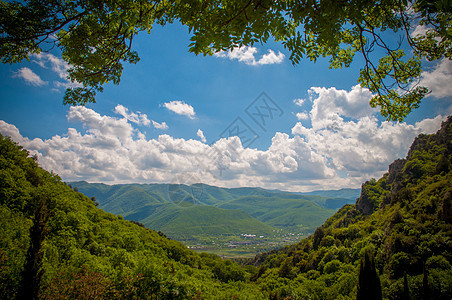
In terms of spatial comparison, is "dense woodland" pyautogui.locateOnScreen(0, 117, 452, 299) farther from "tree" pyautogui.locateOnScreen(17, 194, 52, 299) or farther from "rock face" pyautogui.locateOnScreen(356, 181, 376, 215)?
"rock face" pyautogui.locateOnScreen(356, 181, 376, 215)

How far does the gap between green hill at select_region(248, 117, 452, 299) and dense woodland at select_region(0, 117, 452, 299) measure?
0.61ft

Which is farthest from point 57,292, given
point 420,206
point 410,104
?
point 420,206

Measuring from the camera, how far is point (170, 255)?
4859cm

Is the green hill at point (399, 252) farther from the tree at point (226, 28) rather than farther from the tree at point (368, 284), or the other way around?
the tree at point (226, 28)

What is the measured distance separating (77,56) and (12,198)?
1056 inches

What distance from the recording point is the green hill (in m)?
30.9

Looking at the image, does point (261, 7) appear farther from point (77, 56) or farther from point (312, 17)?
point (77, 56)

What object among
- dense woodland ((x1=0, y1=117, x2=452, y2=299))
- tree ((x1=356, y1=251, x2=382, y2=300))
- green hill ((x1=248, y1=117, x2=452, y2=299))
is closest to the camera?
dense woodland ((x1=0, y1=117, x2=452, y2=299))

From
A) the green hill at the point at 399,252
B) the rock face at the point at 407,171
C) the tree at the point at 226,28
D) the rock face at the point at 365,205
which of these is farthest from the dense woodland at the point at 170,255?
the rock face at the point at 365,205

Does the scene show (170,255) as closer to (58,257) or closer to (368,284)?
(58,257)

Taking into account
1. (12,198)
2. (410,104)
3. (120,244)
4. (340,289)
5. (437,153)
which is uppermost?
(437,153)

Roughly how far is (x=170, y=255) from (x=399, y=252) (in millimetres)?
46058

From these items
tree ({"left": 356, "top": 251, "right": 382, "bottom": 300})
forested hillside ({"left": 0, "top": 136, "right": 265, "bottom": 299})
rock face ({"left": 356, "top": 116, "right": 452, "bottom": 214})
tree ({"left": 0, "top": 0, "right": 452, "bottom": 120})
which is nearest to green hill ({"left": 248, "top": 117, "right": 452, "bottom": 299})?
rock face ({"left": 356, "top": 116, "right": 452, "bottom": 214})

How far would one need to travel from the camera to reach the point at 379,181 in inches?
3971
